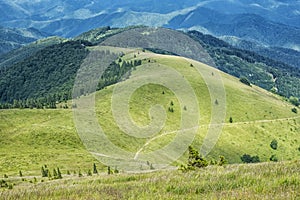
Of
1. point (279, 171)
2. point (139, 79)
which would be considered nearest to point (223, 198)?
point (279, 171)

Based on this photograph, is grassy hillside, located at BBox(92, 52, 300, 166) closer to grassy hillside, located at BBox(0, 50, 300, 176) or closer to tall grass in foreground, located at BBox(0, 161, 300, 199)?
grassy hillside, located at BBox(0, 50, 300, 176)

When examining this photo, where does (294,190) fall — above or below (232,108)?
above

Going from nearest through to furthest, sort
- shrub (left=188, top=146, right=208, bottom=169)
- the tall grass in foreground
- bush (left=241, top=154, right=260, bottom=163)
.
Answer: the tall grass in foreground
shrub (left=188, top=146, right=208, bottom=169)
bush (left=241, top=154, right=260, bottom=163)

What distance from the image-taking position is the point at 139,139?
121 meters

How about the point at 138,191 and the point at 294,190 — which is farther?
the point at 138,191

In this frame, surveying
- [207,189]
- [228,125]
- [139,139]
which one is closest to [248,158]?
[228,125]

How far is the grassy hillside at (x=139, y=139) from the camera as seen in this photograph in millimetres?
95562

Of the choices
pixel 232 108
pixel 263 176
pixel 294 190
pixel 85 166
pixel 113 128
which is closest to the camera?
pixel 294 190

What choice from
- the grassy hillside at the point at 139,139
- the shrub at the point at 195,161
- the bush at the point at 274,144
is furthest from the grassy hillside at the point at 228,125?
the shrub at the point at 195,161

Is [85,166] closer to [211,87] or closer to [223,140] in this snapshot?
[223,140]

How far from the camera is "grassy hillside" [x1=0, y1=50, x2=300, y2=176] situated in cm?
9556

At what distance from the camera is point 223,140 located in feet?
485

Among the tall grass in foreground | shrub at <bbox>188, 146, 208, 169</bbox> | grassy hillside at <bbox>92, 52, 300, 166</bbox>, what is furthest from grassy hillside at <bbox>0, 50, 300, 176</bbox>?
the tall grass in foreground

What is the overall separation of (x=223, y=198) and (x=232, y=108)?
179750 mm
